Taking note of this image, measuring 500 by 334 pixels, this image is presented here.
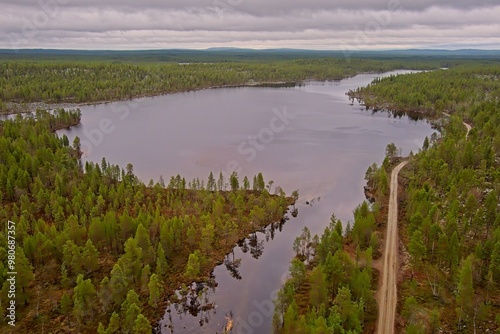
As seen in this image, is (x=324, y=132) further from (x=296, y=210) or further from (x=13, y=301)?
(x=13, y=301)

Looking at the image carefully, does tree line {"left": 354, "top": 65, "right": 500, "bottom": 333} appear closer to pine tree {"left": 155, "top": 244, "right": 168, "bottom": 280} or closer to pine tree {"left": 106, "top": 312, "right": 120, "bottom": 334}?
pine tree {"left": 106, "top": 312, "right": 120, "bottom": 334}

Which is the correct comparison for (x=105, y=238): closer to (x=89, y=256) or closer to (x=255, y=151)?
(x=89, y=256)

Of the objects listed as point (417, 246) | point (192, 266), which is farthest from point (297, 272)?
point (417, 246)

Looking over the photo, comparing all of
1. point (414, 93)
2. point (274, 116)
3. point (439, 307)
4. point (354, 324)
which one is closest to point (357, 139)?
point (274, 116)

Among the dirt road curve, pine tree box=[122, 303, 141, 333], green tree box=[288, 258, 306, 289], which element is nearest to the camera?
pine tree box=[122, 303, 141, 333]

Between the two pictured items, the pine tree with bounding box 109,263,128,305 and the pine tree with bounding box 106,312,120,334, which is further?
the pine tree with bounding box 109,263,128,305

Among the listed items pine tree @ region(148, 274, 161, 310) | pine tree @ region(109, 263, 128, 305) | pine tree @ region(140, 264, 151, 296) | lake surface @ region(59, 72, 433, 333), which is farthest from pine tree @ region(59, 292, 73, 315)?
lake surface @ region(59, 72, 433, 333)

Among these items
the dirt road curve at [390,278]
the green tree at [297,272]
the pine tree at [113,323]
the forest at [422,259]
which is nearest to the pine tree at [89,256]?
the pine tree at [113,323]
